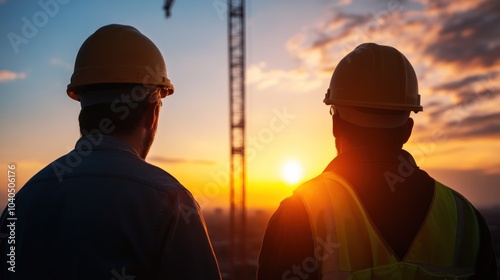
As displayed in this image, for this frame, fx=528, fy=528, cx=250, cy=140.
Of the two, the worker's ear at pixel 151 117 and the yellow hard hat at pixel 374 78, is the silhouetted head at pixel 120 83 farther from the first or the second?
the yellow hard hat at pixel 374 78

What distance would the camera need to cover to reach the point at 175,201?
2.07 m

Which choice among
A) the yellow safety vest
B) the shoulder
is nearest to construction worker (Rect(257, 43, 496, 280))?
the yellow safety vest

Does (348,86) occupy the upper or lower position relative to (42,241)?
upper

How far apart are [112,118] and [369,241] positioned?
124 cm

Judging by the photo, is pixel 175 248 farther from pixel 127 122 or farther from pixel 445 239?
pixel 445 239

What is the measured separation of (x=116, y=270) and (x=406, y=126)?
168cm

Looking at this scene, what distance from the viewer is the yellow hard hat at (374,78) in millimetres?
2906

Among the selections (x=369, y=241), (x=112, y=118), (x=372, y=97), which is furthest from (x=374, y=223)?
(x=112, y=118)

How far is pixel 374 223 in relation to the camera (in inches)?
94.1

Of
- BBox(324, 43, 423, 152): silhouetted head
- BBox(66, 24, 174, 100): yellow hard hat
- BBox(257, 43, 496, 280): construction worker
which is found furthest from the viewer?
BBox(324, 43, 423, 152): silhouetted head

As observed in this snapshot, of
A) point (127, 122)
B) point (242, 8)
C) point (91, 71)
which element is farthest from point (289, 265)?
point (242, 8)

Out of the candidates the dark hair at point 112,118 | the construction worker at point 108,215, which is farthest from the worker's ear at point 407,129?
the dark hair at point 112,118

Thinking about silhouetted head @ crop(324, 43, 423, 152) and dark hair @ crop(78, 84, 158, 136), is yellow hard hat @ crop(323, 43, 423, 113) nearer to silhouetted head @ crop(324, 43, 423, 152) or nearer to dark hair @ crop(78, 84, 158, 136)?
silhouetted head @ crop(324, 43, 423, 152)

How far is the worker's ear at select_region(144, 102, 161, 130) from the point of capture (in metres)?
2.35
